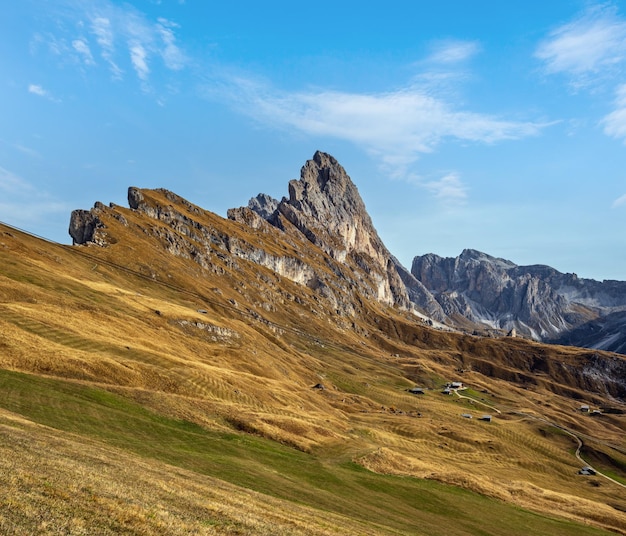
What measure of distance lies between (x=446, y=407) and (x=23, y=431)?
16218 centimetres

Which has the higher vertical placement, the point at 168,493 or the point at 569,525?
the point at 168,493

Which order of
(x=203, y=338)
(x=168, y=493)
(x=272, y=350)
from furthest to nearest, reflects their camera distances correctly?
(x=272, y=350), (x=203, y=338), (x=168, y=493)

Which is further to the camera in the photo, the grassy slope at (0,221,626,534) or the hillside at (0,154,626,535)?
the grassy slope at (0,221,626,534)

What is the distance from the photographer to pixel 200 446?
194 feet

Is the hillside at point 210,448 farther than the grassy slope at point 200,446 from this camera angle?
No

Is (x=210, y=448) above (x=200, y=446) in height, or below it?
below

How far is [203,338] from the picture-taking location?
151750 mm

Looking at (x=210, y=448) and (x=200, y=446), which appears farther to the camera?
(x=210, y=448)

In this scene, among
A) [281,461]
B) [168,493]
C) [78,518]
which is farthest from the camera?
[281,461]

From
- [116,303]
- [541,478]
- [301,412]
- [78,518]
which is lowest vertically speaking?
[541,478]

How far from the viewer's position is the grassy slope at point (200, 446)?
89.5 feet

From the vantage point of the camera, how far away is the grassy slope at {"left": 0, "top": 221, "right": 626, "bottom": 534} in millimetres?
27281

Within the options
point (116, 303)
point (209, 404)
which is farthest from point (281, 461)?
point (116, 303)

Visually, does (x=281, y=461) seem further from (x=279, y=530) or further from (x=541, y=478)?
(x=541, y=478)
